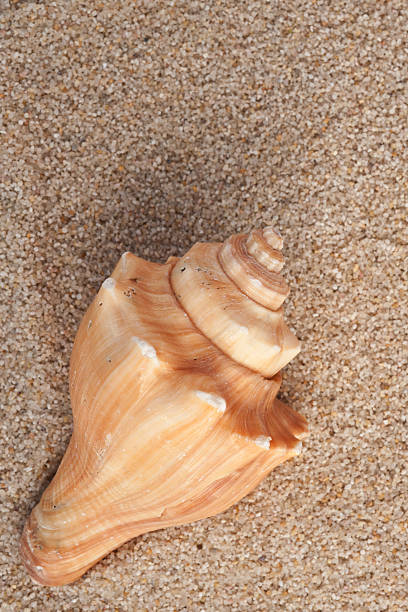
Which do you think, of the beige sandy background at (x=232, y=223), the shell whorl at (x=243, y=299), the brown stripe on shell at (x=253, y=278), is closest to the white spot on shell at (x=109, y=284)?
the shell whorl at (x=243, y=299)

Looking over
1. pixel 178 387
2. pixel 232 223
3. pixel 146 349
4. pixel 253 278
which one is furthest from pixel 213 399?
pixel 232 223

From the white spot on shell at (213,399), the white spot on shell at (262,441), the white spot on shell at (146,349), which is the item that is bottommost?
the white spot on shell at (262,441)

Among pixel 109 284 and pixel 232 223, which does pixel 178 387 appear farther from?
pixel 232 223

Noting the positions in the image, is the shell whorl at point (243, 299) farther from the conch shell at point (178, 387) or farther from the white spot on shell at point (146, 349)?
the white spot on shell at point (146, 349)

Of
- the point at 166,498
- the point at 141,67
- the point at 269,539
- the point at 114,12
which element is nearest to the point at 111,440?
the point at 166,498

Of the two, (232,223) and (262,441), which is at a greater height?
(232,223)

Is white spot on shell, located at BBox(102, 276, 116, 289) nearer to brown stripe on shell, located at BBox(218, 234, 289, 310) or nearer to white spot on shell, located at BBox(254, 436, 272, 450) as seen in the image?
brown stripe on shell, located at BBox(218, 234, 289, 310)
